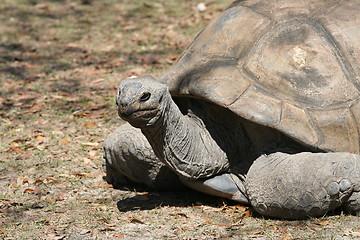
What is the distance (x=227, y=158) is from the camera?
187 inches

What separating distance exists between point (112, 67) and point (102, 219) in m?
4.29

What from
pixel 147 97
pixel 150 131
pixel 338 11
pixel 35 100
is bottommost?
pixel 35 100

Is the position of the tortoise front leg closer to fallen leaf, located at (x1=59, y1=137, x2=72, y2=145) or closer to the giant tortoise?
the giant tortoise

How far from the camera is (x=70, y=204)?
195 inches

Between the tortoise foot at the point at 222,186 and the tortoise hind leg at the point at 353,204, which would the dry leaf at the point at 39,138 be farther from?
the tortoise hind leg at the point at 353,204

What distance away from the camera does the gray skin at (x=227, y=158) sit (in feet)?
13.8

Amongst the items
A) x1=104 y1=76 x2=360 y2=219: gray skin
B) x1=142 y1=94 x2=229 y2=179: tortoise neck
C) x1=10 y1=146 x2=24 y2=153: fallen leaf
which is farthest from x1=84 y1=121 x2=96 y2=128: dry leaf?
x1=142 y1=94 x2=229 y2=179: tortoise neck

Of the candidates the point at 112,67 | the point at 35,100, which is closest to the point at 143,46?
the point at 112,67

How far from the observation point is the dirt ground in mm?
4410

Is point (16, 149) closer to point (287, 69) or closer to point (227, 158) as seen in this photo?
point (227, 158)

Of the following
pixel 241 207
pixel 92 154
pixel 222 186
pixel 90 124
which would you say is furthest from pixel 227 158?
pixel 90 124

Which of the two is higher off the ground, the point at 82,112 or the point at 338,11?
the point at 338,11

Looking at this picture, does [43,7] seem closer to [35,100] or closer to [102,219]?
[35,100]

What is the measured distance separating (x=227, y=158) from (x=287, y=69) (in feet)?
2.58
